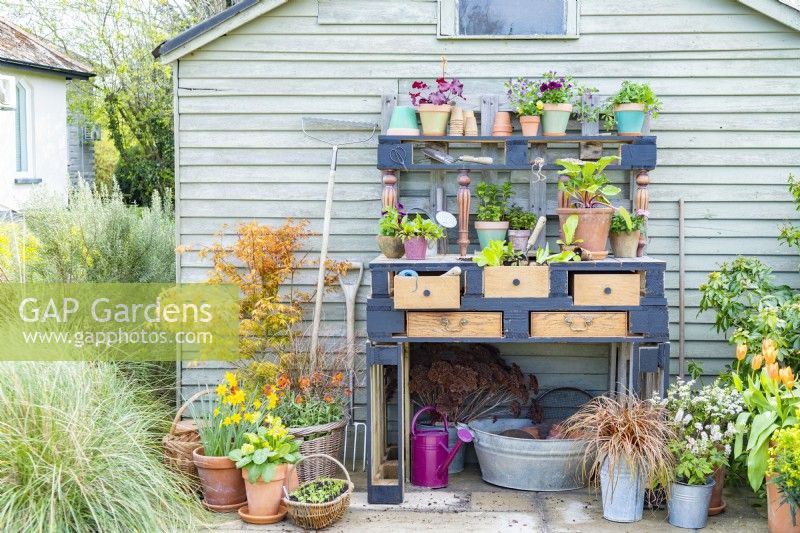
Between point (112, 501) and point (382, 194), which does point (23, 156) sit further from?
point (112, 501)

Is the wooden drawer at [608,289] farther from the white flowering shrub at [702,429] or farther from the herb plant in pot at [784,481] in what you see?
the herb plant in pot at [784,481]

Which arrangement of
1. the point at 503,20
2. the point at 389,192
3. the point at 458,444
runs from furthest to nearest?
the point at 503,20
the point at 389,192
the point at 458,444

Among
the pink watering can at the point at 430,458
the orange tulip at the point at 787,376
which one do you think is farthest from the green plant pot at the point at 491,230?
the orange tulip at the point at 787,376

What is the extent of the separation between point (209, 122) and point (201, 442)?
2.16 metres

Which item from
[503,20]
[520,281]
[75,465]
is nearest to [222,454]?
[75,465]

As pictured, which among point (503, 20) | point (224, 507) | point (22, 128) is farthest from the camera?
point (22, 128)

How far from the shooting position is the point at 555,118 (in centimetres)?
542

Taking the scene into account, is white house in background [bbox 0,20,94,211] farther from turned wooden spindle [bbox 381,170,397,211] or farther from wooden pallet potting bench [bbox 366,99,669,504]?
wooden pallet potting bench [bbox 366,99,669,504]

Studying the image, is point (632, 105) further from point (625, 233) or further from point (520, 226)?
point (520, 226)

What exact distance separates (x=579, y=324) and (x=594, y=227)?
60cm

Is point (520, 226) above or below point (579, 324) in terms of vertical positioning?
above

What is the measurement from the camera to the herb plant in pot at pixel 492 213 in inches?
212

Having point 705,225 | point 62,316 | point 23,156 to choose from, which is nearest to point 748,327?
point 705,225

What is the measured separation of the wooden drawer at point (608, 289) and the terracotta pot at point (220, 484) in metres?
2.13
